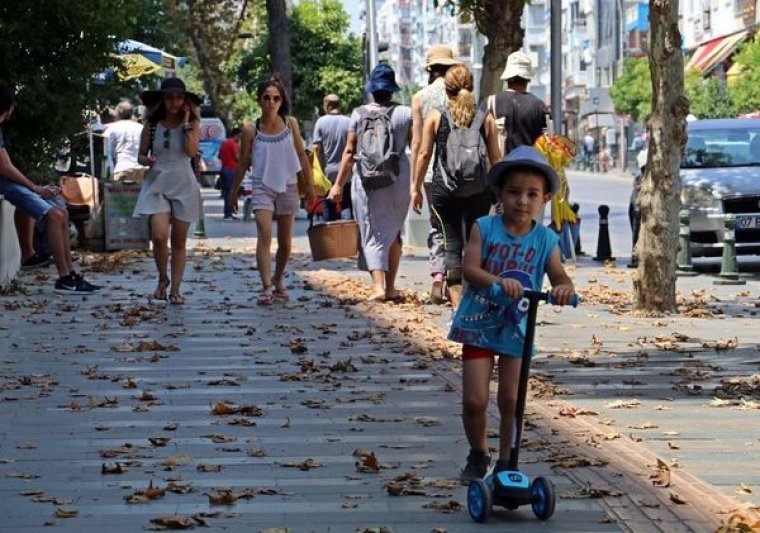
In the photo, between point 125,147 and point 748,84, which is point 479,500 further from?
point 748,84

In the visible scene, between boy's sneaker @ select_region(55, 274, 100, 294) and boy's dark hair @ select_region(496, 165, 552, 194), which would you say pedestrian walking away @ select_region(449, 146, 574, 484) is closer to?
boy's dark hair @ select_region(496, 165, 552, 194)

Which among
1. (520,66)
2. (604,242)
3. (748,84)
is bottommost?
(604,242)

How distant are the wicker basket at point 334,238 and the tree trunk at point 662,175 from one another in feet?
10.3

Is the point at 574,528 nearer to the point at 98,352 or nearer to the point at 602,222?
the point at 98,352

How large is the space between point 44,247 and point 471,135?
8026 mm

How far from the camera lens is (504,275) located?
7012 mm

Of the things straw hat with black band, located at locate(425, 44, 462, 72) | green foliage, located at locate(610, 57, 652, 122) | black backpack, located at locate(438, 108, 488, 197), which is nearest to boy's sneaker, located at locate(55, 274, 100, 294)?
Answer: straw hat with black band, located at locate(425, 44, 462, 72)

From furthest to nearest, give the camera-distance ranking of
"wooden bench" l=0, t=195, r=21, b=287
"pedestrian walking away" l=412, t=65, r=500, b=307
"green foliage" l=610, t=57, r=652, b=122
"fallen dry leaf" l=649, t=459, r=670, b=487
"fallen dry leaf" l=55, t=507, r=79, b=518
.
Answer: "green foliage" l=610, t=57, r=652, b=122
"wooden bench" l=0, t=195, r=21, b=287
"pedestrian walking away" l=412, t=65, r=500, b=307
"fallen dry leaf" l=649, t=459, r=670, b=487
"fallen dry leaf" l=55, t=507, r=79, b=518

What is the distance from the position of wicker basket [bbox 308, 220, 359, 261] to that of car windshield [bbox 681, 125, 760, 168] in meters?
5.22

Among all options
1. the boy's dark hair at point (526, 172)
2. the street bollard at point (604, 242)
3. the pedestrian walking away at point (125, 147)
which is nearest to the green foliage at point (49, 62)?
the pedestrian walking away at point (125, 147)

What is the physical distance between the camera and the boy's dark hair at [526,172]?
6875 millimetres

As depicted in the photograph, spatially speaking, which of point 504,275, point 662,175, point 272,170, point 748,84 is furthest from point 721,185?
point 748,84

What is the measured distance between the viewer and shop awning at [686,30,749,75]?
232 feet

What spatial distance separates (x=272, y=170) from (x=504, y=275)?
8801 millimetres
